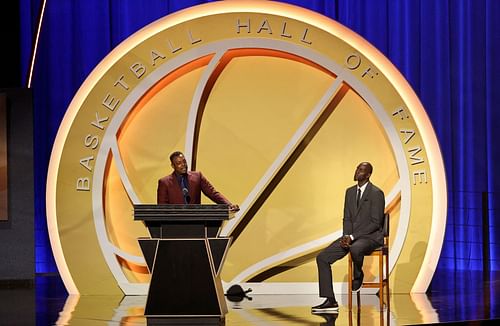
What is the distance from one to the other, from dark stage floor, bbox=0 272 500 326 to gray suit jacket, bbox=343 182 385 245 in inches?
23.1

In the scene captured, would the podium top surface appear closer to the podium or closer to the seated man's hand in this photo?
the podium

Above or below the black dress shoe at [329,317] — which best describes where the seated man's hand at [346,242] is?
above

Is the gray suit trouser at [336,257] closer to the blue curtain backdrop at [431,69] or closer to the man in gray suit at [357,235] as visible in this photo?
the man in gray suit at [357,235]

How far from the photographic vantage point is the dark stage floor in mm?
6220

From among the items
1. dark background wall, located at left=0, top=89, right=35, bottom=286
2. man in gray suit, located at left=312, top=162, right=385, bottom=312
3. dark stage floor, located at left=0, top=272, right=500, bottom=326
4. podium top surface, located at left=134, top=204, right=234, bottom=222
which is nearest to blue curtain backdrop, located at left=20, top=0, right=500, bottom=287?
dark background wall, located at left=0, top=89, right=35, bottom=286

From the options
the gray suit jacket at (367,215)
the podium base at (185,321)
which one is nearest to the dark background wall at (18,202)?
the podium base at (185,321)

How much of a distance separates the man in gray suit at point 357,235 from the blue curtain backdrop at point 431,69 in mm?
3307

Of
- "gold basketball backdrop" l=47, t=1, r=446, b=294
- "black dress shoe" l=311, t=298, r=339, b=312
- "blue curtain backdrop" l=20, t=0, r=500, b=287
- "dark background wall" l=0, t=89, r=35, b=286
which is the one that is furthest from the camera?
"blue curtain backdrop" l=20, t=0, r=500, b=287

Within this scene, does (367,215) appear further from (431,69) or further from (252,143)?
(431,69)

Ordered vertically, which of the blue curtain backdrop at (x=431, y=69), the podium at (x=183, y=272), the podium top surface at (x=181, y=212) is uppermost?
the blue curtain backdrop at (x=431, y=69)

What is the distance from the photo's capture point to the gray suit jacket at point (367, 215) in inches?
273

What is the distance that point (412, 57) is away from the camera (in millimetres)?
10148

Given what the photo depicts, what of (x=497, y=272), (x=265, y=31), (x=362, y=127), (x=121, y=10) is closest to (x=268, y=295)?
(x=362, y=127)

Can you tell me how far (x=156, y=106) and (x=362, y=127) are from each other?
1.89 meters
